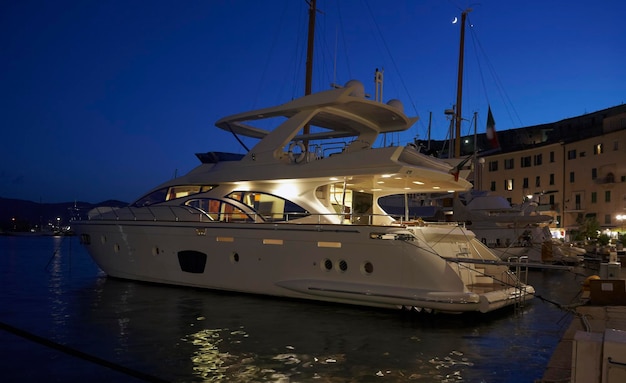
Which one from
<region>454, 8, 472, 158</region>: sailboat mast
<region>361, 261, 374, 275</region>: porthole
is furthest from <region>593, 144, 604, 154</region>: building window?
<region>361, 261, 374, 275</region>: porthole

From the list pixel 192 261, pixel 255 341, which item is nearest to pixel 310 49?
pixel 192 261

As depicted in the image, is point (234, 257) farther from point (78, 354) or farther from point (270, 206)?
point (78, 354)

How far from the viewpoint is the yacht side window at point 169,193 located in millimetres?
18438

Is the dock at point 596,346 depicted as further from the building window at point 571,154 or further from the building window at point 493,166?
the building window at point 493,166

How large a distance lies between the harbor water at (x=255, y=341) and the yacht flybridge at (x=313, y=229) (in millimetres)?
698

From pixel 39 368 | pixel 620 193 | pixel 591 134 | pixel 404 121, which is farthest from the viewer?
pixel 591 134

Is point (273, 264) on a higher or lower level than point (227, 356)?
higher

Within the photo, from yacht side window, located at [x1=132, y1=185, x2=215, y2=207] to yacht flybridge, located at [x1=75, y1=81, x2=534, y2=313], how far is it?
1.9 inches

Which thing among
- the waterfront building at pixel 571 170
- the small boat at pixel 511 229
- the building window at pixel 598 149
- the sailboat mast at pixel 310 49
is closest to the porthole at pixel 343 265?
the sailboat mast at pixel 310 49

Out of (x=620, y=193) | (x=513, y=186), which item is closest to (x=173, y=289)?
(x=620, y=193)

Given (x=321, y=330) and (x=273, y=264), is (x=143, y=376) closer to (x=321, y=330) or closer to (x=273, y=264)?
(x=321, y=330)

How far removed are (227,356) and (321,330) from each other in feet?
9.42

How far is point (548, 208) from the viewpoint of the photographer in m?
49.5

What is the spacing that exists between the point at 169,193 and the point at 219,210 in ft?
8.85
